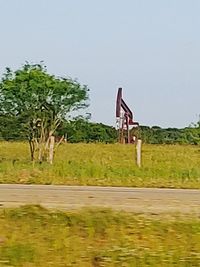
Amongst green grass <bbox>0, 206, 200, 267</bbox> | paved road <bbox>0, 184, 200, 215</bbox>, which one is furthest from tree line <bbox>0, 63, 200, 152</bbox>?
green grass <bbox>0, 206, 200, 267</bbox>

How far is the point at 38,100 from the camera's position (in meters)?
27.3

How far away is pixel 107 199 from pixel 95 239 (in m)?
4.81

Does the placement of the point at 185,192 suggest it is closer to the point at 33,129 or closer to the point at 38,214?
the point at 38,214

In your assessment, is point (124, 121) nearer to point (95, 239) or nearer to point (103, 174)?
point (103, 174)

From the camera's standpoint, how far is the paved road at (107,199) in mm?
13250

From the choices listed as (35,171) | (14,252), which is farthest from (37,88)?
(14,252)

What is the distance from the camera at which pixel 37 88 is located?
27359 millimetres

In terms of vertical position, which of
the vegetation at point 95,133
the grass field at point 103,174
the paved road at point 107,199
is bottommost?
the paved road at point 107,199

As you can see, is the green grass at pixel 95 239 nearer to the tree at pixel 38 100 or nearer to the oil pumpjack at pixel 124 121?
the tree at pixel 38 100

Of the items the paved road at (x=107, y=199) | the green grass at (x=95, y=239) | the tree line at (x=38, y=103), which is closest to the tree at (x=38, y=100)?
the tree line at (x=38, y=103)

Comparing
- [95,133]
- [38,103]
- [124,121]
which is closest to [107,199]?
[38,103]

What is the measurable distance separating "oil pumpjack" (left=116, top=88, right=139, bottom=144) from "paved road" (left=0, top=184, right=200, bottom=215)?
2303cm

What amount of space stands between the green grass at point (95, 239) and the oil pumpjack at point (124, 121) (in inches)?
1146

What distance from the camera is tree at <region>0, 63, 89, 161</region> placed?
89.5 ft
